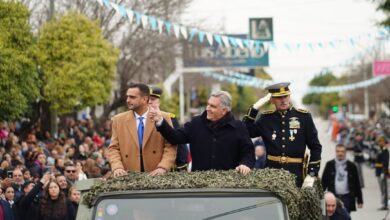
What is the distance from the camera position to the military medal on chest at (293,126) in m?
10.7

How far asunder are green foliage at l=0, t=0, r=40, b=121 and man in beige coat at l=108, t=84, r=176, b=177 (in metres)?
10.6

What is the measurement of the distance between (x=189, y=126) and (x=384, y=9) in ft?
70.9

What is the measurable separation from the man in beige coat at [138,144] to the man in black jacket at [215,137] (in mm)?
272

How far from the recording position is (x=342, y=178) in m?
17.1

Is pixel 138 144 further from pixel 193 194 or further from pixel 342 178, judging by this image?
pixel 342 178

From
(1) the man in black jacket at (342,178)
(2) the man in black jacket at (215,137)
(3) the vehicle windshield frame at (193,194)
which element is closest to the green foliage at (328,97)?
(1) the man in black jacket at (342,178)

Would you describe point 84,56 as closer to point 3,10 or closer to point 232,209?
point 3,10

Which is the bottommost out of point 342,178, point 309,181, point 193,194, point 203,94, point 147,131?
point 203,94

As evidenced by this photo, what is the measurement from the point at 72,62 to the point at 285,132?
20.0 metres

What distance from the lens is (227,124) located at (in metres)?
9.59

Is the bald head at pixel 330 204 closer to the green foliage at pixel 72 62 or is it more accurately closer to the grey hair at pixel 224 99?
the grey hair at pixel 224 99

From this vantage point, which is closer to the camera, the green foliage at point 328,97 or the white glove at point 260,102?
the white glove at point 260,102

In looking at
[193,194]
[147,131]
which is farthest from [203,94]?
[193,194]

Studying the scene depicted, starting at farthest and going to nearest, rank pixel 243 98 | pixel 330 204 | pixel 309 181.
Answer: pixel 243 98 < pixel 330 204 < pixel 309 181
